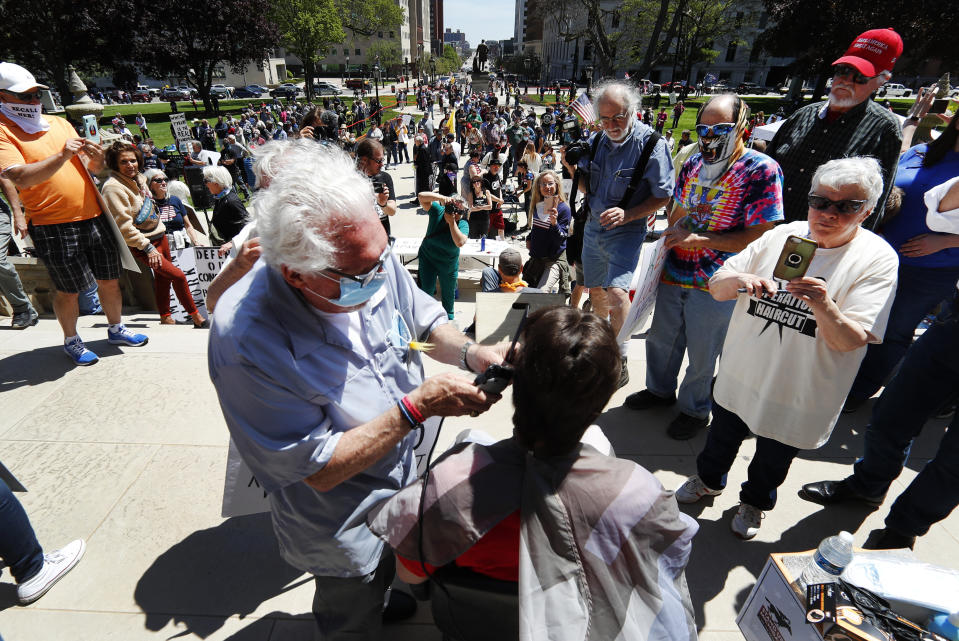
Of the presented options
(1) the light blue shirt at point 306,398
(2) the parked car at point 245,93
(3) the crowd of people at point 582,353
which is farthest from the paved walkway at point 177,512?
(2) the parked car at point 245,93

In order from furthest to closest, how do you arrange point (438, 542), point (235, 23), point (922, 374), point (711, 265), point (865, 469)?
point (235, 23) → point (711, 265) → point (865, 469) → point (922, 374) → point (438, 542)

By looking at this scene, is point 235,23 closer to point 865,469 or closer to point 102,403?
point 102,403

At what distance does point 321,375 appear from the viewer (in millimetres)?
1523

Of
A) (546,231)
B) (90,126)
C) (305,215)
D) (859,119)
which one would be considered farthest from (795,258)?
(90,126)

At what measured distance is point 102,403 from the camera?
12.0ft

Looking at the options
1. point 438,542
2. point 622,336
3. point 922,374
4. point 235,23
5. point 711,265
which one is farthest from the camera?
point 235,23

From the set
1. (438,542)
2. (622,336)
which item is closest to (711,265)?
(622,336)

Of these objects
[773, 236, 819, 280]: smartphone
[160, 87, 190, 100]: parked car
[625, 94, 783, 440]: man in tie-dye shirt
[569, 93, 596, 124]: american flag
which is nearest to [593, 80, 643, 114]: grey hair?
[625, 94, 783, 440]: man in tie-dye shirt

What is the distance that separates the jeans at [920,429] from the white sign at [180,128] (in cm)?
1844

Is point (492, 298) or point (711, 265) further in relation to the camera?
point (492, 298)

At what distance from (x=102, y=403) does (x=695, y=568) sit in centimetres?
427

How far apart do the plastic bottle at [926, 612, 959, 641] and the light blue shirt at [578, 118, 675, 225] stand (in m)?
2.92

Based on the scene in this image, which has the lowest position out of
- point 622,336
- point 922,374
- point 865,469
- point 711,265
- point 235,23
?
point 865,469

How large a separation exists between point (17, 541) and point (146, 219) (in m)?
4.24
